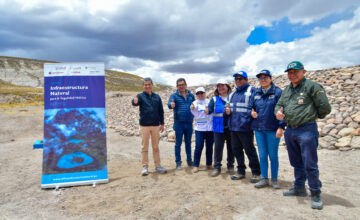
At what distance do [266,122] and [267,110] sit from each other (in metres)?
0.21

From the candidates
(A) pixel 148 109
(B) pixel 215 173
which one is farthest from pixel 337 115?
(A) pixel 148 109

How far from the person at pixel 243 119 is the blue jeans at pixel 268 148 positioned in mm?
246

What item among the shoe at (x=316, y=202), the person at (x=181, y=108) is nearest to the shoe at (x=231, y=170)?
the person at (x=181, y=108)

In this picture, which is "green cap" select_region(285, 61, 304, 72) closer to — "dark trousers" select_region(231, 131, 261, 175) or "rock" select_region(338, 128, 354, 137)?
"dark trousers" select_region(231, 131, 261, 175)

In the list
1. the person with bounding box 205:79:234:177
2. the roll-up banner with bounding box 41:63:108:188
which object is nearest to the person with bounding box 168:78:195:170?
the person with bounding box 205:79:234:177

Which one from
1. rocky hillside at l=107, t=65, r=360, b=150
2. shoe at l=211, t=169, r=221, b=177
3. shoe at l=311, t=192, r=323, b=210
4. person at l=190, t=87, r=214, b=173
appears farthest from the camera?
rocky hillside at l=107, t=65, r=360, b=150

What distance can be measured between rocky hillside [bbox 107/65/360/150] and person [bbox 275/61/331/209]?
187 inches

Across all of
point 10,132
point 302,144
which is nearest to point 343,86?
point 302,144

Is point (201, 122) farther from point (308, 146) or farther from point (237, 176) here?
point (308, 146)

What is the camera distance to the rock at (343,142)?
279 inches

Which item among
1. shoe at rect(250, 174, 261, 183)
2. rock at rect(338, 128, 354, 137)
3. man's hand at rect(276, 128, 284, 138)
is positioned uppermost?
man's hand at rect(276, 128, 284, 138)

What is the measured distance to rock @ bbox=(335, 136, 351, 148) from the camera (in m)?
7.09

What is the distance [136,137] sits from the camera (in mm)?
11164

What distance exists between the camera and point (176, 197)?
4.02 m
